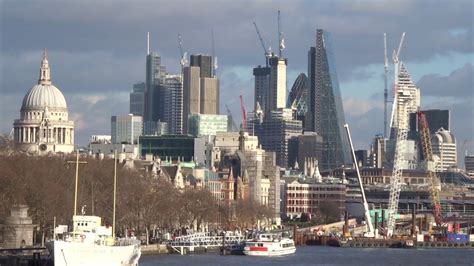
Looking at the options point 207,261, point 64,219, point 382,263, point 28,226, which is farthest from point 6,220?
point 382,263

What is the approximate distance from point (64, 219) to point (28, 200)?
3.10m

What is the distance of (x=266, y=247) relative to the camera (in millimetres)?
154750

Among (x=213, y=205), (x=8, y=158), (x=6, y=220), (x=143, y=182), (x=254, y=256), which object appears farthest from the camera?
(x=213, y=205)

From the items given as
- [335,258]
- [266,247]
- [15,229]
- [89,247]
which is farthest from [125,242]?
[266,247]

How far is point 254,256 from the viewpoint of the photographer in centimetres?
15062

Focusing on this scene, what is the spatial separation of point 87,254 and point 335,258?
5650cm

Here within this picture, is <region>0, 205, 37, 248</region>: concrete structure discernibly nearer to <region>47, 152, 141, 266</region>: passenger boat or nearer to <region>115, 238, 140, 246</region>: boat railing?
<region>115, 238, 140, 246</region>: boat railing

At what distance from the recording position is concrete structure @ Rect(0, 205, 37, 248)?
116625mm

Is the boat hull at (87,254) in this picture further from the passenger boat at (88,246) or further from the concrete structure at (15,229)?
the concrete structure at (15,229)

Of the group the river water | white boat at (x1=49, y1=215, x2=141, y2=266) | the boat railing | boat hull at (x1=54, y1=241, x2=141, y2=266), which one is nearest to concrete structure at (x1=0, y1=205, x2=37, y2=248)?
the river water

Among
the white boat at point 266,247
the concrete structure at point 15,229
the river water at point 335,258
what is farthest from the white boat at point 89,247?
the white boat at point 266,247

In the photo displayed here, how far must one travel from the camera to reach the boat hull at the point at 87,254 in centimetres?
9531

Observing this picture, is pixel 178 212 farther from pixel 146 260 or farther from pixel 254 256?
pixel 146 260

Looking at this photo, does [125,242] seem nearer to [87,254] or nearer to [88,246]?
[88,246]
